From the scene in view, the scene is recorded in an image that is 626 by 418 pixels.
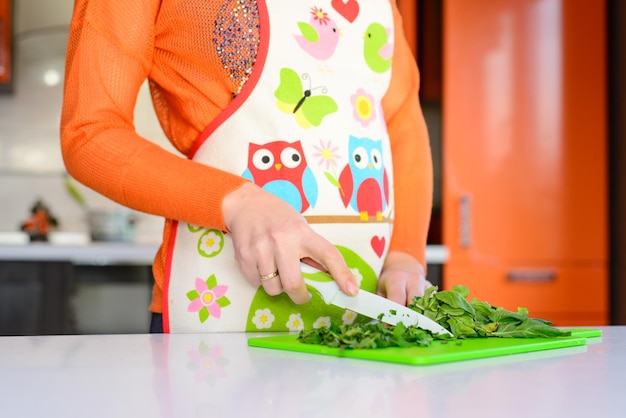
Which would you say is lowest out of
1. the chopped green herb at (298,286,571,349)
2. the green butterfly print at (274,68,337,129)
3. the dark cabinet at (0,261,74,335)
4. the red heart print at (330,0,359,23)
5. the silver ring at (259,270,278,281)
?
the dark cabinet at (0,261,74,335)

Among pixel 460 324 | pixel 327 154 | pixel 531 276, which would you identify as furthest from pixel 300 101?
pixel 531 276

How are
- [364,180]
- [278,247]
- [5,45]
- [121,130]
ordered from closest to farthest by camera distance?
[278,247], [121,130], [364,180], [5,45]

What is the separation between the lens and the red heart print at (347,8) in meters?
1.02

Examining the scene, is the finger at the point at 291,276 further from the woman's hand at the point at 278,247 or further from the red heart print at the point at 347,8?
the red heart print at the point at 347,8

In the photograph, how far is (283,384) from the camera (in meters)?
0.55

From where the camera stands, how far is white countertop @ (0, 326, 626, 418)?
47 cm

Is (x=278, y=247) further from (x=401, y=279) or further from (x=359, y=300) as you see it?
(x=401, y=279)

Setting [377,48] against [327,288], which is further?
[377,48]

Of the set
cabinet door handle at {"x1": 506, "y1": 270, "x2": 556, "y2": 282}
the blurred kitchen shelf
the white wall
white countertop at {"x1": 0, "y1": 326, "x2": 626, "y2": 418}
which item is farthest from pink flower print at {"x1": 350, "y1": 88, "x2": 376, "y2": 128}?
the white wall

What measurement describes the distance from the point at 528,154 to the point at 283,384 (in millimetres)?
2339

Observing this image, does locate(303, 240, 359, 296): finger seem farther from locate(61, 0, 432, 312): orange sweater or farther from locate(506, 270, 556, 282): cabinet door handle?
locate(506, 270, 556, 282): cabinet door handle

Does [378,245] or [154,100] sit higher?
[154,100]

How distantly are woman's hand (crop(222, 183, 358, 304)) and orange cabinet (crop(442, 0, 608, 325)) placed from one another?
1.90 m

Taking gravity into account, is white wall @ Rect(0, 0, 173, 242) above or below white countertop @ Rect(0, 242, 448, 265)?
above
